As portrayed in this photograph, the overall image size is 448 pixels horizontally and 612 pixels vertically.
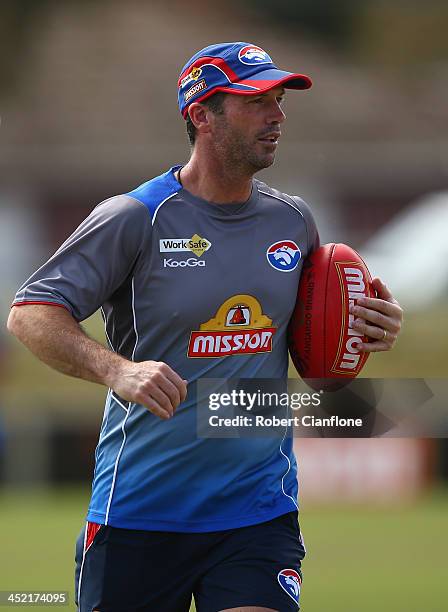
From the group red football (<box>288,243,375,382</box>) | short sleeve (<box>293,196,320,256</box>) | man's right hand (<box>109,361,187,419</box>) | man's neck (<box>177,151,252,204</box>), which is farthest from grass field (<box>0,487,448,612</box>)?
man's right hand (<box>109,361,187,419</box>)

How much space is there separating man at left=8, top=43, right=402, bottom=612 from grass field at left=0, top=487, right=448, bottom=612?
369 centimetres

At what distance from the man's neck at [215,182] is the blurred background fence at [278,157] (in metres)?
3.99

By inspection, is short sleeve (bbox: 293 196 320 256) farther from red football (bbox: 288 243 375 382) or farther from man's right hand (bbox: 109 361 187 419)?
man's right hand (bbox: 109 361 187 419)

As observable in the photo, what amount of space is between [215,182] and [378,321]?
734 mm

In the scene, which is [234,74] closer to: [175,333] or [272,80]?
[272,80]

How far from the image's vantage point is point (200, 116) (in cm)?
499

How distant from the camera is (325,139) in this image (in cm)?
2955

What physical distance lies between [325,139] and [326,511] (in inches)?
680

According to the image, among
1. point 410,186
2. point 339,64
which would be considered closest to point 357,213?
point 410,186

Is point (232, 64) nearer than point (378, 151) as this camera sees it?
Yes

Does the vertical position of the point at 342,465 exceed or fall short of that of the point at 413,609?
it exceeds it

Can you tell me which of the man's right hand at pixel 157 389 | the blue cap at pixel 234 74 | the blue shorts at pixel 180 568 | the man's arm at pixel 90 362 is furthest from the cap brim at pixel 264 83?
the blue shorts at pixel 180 568

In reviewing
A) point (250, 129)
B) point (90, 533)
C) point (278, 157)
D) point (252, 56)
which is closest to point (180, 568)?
point (90, 533)

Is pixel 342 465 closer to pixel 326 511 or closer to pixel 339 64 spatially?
pixel 326 511
